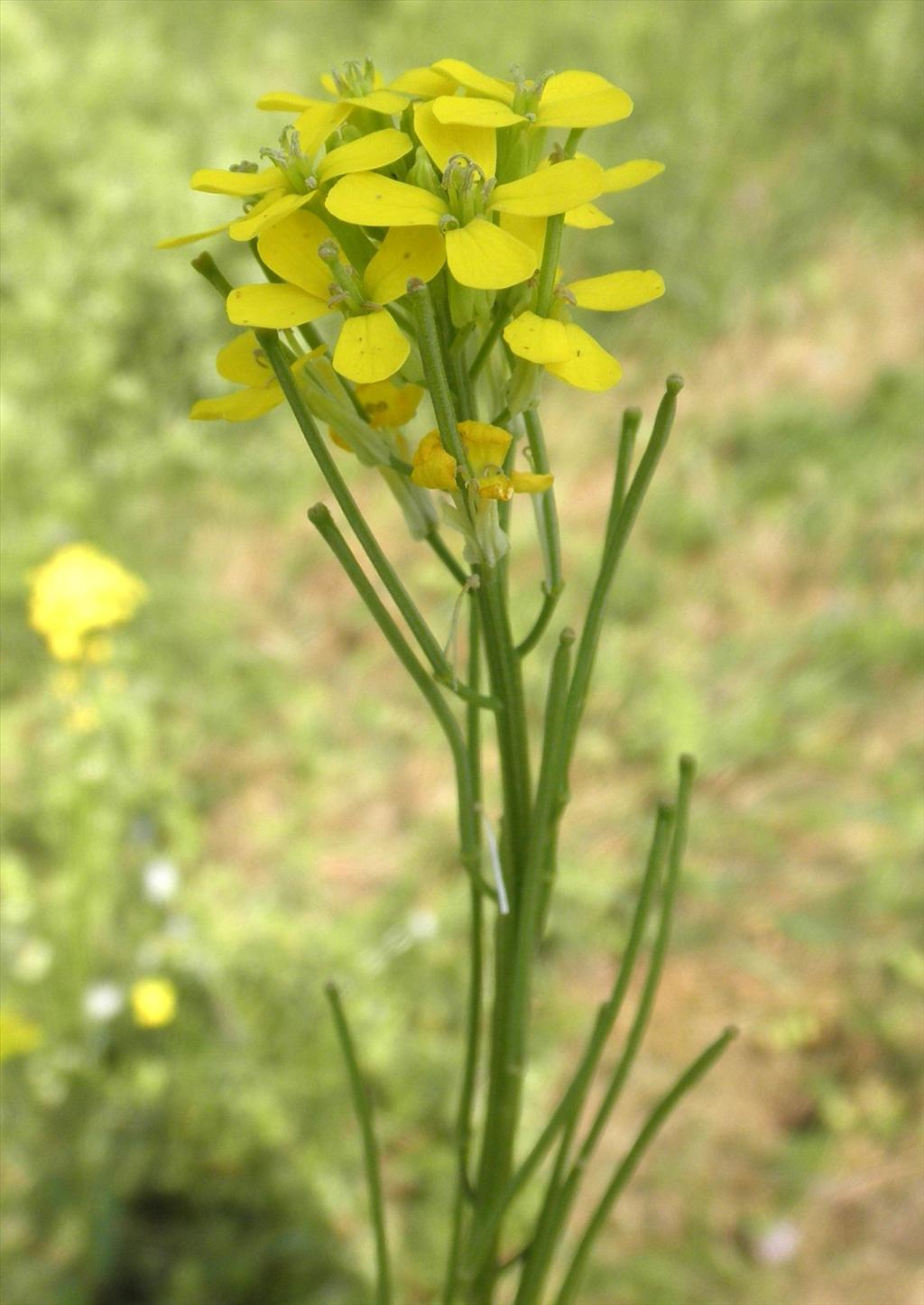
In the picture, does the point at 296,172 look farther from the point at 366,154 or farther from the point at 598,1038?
the point at 598,1038

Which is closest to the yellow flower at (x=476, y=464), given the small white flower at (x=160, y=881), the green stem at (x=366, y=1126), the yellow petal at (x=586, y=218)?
the yellow petal at (x=586, y=218)

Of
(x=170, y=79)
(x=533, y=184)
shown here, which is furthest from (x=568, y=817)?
(x=170, y=79)

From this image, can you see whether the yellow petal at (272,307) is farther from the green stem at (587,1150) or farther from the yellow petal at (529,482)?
the green stem at (587,1150)

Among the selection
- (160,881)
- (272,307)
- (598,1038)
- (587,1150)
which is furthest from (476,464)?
(160,881)

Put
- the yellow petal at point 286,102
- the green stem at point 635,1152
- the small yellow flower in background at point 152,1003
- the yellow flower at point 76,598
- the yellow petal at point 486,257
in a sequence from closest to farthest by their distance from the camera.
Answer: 1. the yellow petal at point 486,257
2. the yellow petal at point 286,102
3. the green stem at point 635,1152
4. the small yellow flower in background at point 152,1003
5. the yellow flower at point 76,598

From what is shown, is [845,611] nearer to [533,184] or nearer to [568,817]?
[568,817]

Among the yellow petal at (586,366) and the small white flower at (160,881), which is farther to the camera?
the small white flower at (160,881)
